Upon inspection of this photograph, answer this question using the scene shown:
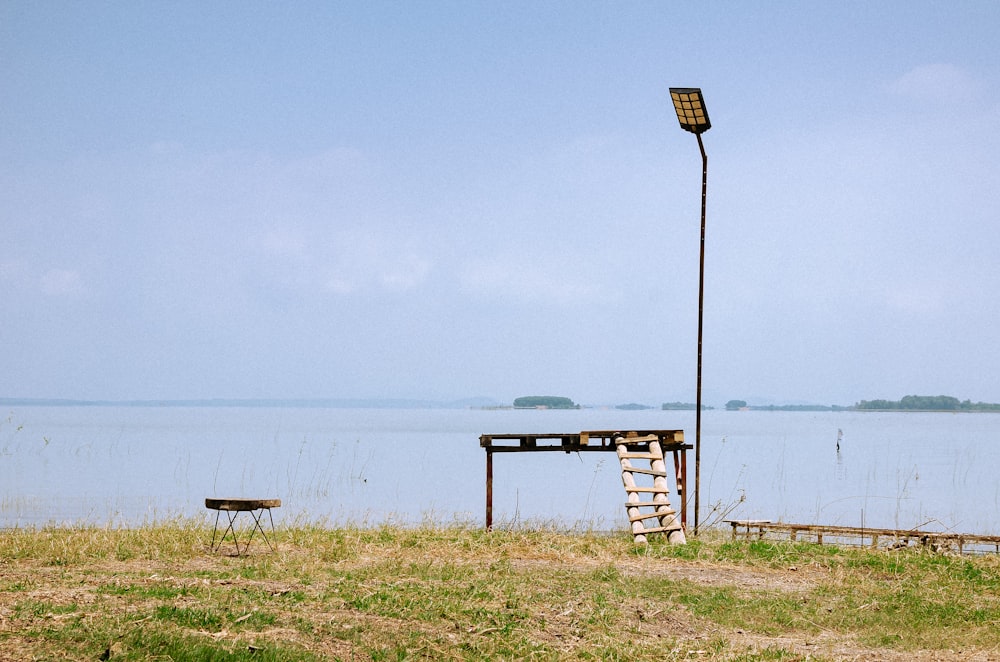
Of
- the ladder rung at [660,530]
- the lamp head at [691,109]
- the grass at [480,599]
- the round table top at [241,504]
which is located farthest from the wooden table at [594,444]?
the lamp head at [691,109]

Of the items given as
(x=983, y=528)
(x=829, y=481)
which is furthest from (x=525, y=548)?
(x=829, y=481)

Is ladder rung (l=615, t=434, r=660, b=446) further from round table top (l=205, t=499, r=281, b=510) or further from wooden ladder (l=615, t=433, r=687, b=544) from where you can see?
round table top (l=205, t=499, r=281, b=510)

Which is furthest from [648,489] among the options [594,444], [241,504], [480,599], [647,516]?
[241,504]

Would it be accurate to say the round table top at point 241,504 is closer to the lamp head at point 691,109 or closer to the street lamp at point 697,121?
the street lamp at point 697,121

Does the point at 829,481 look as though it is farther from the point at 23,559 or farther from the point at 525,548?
the point at 23,559

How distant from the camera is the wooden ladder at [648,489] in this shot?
51.9ft

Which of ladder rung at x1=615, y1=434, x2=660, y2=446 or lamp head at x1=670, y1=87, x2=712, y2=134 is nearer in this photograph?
ladder rung at x1=615, y1=434, x2=660, y2=446

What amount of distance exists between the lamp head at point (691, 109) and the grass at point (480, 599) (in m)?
8.04

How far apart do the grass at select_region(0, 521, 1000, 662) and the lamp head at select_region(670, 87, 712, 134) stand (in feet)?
26.4

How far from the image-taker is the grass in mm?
8680

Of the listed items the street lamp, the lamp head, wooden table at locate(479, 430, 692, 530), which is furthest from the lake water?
the lamp head

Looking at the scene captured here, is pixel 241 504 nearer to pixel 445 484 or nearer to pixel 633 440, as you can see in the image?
pixel 633 440

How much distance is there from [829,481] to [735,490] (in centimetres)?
1043

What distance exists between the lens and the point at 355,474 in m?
46.4
